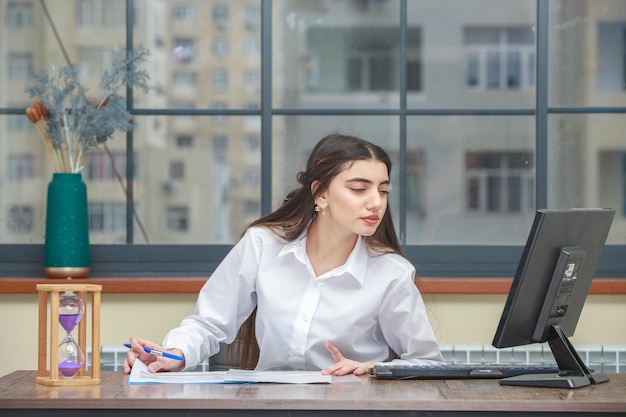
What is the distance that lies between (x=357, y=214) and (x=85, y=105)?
1370 millimetres

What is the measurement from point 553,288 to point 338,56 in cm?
980

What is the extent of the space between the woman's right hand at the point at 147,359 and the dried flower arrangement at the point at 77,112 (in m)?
1.26

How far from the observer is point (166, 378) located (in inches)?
94.1

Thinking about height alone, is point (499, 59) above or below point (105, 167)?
above

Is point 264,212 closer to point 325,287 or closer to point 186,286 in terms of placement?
point 186,286

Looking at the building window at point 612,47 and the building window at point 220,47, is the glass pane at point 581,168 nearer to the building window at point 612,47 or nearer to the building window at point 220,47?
the building window at point 612,47

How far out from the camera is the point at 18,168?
13.8 feet

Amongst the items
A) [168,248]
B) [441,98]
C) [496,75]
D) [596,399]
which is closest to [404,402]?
[596,399]

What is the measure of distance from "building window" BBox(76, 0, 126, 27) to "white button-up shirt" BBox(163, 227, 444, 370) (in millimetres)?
1749

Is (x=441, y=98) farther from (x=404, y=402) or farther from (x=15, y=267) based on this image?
(x=404, y=402)

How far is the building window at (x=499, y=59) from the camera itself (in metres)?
15.7

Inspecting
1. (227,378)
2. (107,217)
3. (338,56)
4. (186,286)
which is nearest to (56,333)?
(227,378)

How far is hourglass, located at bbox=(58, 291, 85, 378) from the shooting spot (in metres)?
2.34

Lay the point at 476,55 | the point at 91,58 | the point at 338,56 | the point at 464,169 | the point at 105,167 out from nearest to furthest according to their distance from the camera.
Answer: the point at 105,167
the point at 91,58
the point at 338,56
the point at 464,169
the point at 476,55
